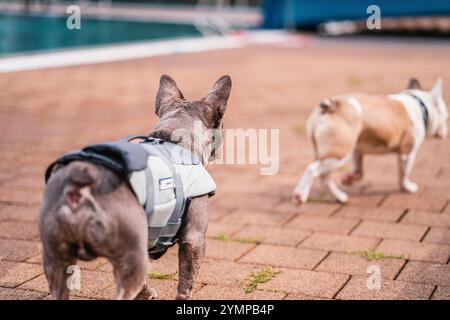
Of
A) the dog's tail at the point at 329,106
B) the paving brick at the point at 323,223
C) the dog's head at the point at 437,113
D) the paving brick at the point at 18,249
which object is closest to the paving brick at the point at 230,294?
the paving brick at the point at 18,249

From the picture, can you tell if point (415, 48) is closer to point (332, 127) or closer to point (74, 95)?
point (74, 95)

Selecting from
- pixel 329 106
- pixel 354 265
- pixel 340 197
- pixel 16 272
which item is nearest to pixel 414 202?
pixel 340 197

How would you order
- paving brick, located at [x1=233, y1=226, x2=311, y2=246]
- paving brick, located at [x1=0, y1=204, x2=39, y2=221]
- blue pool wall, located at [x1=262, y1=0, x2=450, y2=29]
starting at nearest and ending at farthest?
1. paving brick, located at [x1=233, y1=226, x2=311, y2=246]
2. paving brick, located at [x1=0, y1=204, x2=39, y2=221]
3. blue pool wall, located at [x1=262, y1=0, x2=450, y2=29]

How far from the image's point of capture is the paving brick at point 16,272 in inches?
153

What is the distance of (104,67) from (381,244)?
9519 mm

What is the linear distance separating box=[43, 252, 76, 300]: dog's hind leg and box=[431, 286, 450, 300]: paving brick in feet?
6.14

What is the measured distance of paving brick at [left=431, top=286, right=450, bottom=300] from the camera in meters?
3.75

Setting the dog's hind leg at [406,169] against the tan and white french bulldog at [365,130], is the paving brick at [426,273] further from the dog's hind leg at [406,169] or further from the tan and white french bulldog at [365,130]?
the dog's hind leg at [406,169]

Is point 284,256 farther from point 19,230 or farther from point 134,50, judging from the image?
point 134,50

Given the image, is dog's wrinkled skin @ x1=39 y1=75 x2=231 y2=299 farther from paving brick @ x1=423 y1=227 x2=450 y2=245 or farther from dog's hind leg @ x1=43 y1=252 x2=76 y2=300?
paving brick @ x1=423 y1=227 x2=450 y2=245

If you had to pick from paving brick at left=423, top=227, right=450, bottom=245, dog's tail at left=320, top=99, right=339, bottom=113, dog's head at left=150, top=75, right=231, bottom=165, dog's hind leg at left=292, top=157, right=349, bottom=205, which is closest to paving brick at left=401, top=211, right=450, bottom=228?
paving brick at left=423, top=227, right=450, bottom=245

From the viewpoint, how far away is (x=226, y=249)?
4.59 meters

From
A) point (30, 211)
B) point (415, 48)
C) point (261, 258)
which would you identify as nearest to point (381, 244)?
point (261, 258)

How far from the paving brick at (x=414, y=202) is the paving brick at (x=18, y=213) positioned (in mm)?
2531
